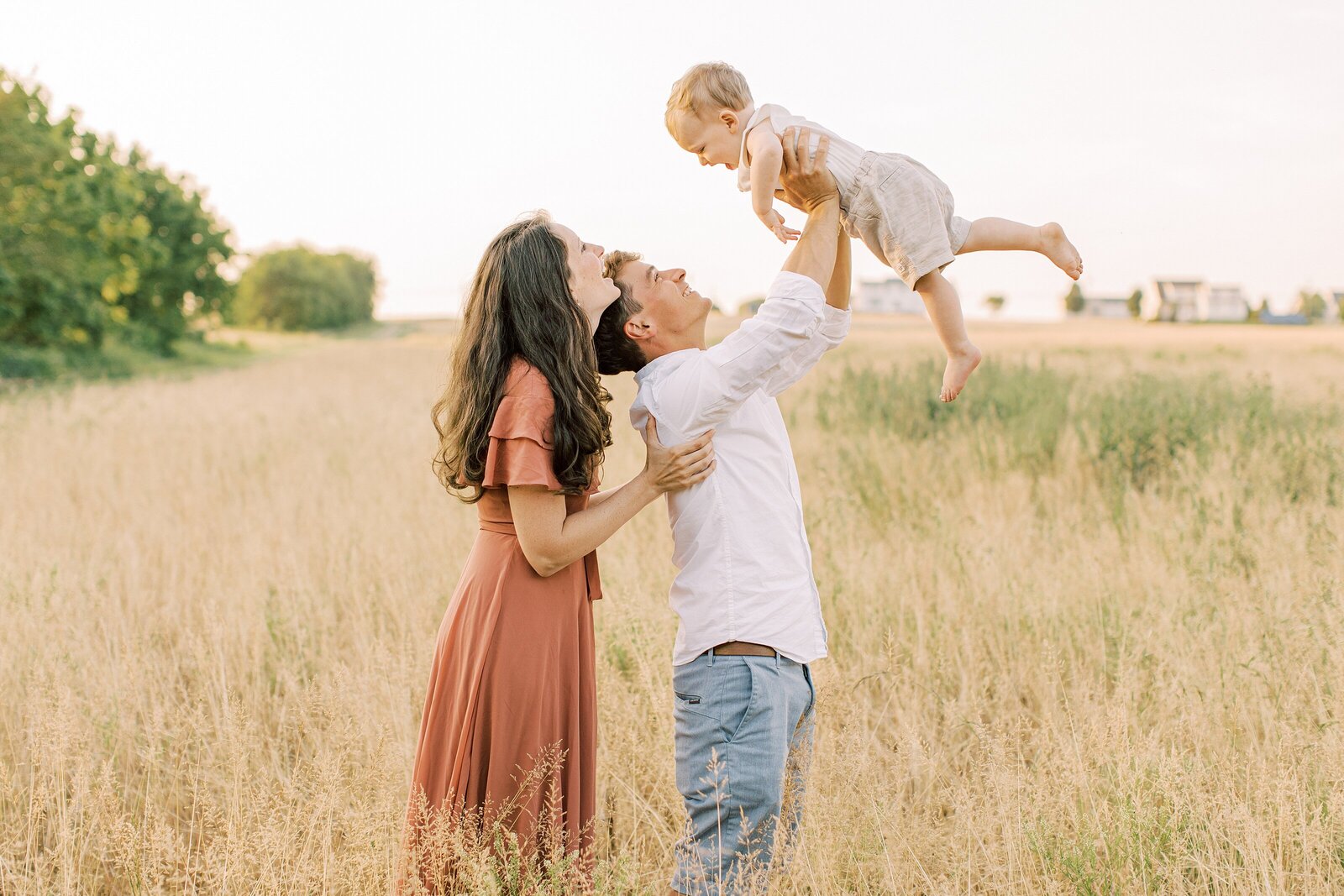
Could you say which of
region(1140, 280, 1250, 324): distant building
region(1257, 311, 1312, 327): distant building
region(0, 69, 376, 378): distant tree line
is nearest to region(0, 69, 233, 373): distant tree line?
region(0, 69, 376, 378): distant tree line

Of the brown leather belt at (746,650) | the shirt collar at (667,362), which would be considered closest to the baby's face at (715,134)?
the shirt collar at (667,362)

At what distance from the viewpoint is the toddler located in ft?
9.75

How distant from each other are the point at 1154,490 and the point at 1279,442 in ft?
3.67

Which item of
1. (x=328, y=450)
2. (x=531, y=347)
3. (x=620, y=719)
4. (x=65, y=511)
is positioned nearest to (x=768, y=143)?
(x=531, y=347)

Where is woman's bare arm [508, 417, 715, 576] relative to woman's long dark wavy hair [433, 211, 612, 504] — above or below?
below

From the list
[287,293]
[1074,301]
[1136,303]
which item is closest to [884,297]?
[1074,301]

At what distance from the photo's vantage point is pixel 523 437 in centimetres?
221

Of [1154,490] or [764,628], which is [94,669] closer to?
[764,628]

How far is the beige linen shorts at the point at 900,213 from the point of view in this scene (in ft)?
9.81

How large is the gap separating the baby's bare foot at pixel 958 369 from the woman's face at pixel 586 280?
4.14 feet

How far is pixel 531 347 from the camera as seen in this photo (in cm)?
228

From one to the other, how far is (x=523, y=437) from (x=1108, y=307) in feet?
383

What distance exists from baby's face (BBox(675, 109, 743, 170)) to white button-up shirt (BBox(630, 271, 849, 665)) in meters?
1.31

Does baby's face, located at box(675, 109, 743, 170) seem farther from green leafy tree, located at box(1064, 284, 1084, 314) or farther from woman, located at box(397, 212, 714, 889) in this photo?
green leafy tree, located at box(1064, 284, 1084, 314)
